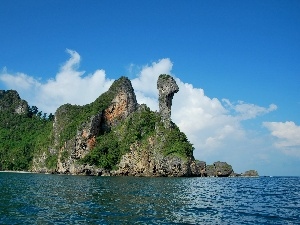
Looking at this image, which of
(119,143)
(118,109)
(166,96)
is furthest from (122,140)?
(166,96)

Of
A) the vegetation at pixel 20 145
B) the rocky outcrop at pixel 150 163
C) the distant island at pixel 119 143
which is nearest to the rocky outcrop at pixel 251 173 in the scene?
the distant island at pixel 119 143

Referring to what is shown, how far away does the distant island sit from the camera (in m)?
Answer: 110

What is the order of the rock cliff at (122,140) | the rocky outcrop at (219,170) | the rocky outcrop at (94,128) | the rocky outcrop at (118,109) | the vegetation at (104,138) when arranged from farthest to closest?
the rocky outcrop at (118,109)
the rocky outcrop at (94,128)
the rocky outcrop at (219,170)
the vegetation at (104,138)
the rock cliff at (122,140)

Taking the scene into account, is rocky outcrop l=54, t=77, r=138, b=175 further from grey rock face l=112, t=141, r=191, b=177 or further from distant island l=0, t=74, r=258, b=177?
grey rock face l=112, t=141, r=191, b=177

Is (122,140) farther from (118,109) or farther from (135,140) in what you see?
(118,109)

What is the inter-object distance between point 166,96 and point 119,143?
26869mm

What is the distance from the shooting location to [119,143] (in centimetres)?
12825

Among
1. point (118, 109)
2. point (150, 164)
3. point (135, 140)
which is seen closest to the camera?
point (150, 164)

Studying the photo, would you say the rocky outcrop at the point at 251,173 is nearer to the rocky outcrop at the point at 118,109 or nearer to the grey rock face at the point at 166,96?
the grey rock face at the point at 166,96

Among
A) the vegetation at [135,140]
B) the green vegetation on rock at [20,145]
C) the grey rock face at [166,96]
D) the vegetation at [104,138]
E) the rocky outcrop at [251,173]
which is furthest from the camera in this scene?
the green vegetation on rock at [20,145]

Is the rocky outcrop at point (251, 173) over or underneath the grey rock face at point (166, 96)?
underneath

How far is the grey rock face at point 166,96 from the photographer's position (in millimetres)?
116375

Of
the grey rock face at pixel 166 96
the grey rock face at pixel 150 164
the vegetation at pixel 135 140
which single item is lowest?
the grey rock face at pixel 150 164

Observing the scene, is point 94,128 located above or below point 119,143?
above
